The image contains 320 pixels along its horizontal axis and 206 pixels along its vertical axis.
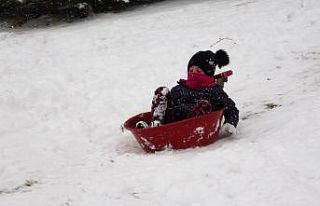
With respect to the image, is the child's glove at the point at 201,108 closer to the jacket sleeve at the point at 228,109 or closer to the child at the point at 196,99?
the child at the point at 196,99

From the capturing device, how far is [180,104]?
4992 mm

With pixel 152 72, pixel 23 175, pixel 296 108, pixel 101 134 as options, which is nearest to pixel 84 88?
pixel 152 72

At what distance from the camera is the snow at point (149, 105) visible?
360 centimetres

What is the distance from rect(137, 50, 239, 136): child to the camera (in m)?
4.77

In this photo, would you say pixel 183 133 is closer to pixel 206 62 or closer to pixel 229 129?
pixel 229 129

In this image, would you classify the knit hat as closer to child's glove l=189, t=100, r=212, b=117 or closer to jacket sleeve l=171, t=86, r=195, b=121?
jacket sleeve l=171, t=86, r=195, b=121

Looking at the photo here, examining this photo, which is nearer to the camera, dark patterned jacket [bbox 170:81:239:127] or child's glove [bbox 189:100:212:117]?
child's glove [bbox 189:100:212:117]

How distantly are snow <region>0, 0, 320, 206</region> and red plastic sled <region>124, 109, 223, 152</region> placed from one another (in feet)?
0.35

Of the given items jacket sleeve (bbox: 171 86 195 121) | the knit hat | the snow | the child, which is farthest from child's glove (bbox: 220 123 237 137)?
the knit hat

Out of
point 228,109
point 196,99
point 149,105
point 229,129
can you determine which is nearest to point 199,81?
point 196,99

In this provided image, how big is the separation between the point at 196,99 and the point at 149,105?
1801mm

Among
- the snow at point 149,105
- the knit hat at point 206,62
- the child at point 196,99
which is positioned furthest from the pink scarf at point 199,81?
the snow at point 149,105

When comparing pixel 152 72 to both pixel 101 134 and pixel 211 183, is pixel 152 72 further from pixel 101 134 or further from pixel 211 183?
pixel 211 183

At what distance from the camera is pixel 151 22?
9.95 m
